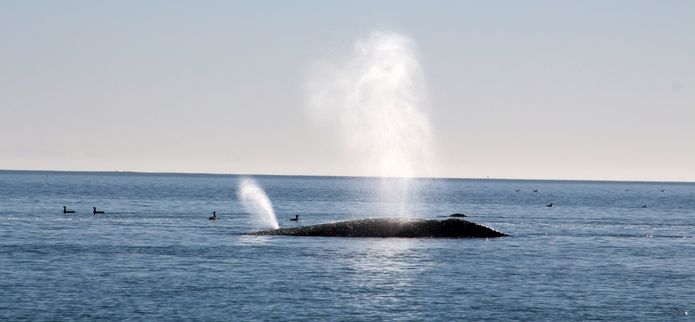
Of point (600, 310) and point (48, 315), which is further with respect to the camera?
point (600, 310)

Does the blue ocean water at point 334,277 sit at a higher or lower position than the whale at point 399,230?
lower

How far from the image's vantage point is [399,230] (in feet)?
350

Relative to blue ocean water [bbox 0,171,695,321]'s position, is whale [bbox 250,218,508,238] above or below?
above

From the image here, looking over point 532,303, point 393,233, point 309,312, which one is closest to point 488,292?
point 532,303

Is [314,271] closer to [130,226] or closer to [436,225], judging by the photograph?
[436,225]

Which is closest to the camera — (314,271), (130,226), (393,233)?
(314,271)

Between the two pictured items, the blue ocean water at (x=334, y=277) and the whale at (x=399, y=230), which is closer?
the blue ocean water at (x=334, y=277)

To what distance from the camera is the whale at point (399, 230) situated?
106 m

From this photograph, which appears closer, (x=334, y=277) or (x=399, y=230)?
(x=334, y=277)

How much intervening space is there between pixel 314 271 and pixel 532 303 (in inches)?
776

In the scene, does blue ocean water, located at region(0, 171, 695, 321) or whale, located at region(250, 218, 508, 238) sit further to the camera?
whale, located at region(250, 218, 508, 238)

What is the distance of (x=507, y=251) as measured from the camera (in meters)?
89.6

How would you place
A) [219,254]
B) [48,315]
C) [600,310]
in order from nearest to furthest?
1. [48,315]
2. [600,310]
3. [219,254]

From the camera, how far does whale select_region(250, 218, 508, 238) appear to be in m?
106
